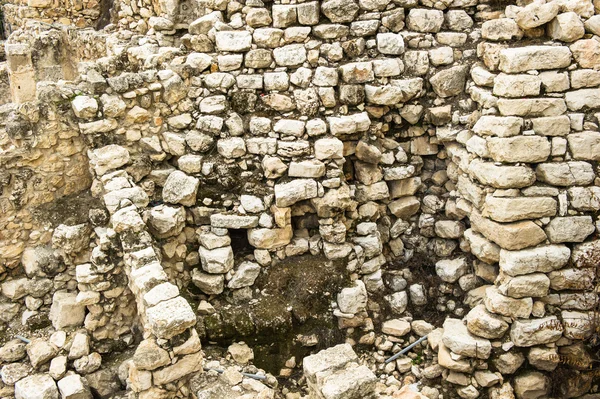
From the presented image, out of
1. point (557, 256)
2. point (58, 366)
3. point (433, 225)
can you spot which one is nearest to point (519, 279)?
point (557, 256)

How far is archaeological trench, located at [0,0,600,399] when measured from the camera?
6.07 metres

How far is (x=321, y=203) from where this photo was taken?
6.74 metres

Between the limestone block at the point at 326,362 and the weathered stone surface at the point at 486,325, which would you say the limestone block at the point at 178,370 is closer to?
the limestone block at the point at 326,362

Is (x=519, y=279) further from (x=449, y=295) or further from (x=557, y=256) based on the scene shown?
(x=449, y=295)

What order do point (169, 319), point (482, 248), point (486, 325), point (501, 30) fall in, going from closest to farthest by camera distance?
point (169, 319)
point (486, 325)
point (501, 30)
point (482, 248)

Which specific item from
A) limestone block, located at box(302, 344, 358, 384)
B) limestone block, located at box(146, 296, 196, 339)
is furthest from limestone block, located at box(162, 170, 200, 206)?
limestone block, located at box(302, 344, 358, 384)

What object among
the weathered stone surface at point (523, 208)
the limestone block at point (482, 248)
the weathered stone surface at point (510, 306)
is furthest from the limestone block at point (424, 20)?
the weathered stone surface at point (510, 306)

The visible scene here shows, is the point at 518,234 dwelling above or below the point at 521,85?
below

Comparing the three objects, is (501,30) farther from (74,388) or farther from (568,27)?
(74,388)

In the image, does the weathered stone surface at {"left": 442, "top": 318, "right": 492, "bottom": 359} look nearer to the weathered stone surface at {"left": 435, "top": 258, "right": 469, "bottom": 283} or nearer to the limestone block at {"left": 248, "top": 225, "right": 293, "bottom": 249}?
the weathered stone surface at {"left": 435, "top": 258, "right": 469, "bottom": 283}

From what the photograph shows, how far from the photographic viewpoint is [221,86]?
6.97 m

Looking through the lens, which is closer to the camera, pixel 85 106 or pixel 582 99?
pixel 582 99

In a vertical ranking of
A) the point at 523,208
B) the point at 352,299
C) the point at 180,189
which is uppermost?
the point at 180,189

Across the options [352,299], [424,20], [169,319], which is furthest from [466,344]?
[424,20]
